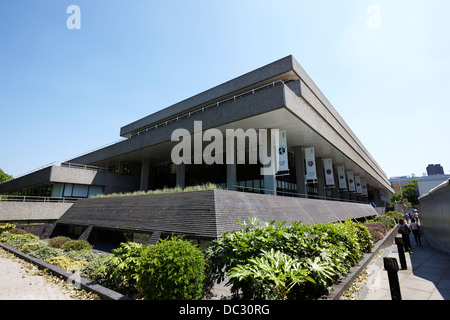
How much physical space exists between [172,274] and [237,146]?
19.6 m

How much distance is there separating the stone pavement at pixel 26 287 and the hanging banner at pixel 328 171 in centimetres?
2643

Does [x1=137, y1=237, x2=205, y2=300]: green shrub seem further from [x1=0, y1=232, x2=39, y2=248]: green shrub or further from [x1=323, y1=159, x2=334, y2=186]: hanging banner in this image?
[x1=323, y1=159, x2=334, y2=186]: hanging banner

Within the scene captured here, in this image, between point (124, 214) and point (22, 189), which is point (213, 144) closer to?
point (124, 214)

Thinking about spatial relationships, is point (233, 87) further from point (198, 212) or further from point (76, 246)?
point (76, 246)

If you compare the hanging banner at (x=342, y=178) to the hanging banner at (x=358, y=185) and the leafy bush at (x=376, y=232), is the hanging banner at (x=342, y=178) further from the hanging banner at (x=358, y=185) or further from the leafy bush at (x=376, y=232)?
the leafy bush at (x=376, y=232)

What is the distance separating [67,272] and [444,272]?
535 inches

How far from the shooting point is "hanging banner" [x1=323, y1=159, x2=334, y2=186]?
2629cm

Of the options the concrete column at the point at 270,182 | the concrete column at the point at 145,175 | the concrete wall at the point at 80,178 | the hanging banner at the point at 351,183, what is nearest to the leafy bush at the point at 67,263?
the concrete column at the point at 270,182

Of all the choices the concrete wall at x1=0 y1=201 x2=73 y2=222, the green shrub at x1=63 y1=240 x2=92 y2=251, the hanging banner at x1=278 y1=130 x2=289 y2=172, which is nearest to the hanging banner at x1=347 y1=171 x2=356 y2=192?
the hanging banner at x1=278 y1=130 x2=289 y2=172

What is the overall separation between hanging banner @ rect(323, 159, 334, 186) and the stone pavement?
1041 inches

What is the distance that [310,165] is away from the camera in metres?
22.2

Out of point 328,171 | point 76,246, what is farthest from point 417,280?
point 328,171
